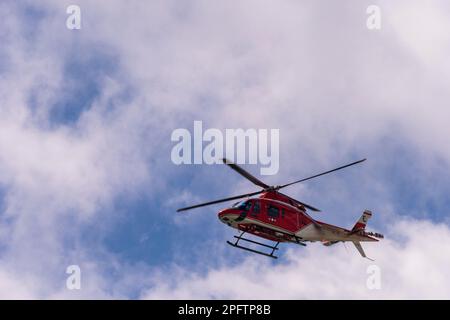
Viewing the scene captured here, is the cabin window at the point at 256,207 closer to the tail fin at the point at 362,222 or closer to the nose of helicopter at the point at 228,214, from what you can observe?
the nose of helicopter at the point at 228,214

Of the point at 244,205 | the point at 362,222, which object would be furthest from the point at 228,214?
the point at 362,222

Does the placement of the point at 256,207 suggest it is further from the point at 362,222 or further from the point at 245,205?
the point at 362,222

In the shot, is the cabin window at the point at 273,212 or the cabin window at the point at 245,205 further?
the cabin window at the point at 273,212

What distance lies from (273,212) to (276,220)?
76 cm

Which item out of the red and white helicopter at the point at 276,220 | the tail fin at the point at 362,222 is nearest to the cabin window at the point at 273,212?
the red and white helicopter at the point at 276,220

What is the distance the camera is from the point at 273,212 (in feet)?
201

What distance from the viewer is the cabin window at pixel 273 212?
60969 mm

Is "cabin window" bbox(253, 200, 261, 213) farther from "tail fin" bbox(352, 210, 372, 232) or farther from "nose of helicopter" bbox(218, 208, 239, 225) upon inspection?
"tail fin" bbox(352, 210, 372, 232)

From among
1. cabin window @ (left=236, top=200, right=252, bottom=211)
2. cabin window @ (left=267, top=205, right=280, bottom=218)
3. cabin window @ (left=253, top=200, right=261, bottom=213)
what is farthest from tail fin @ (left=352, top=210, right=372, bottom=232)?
cabin window @ (left=236, top=200, right=252, bottom=211)

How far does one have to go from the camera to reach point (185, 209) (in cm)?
5800

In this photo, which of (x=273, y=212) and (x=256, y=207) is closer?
(x=256, y=207)

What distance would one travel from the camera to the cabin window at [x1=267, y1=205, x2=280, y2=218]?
6097 centimetres
